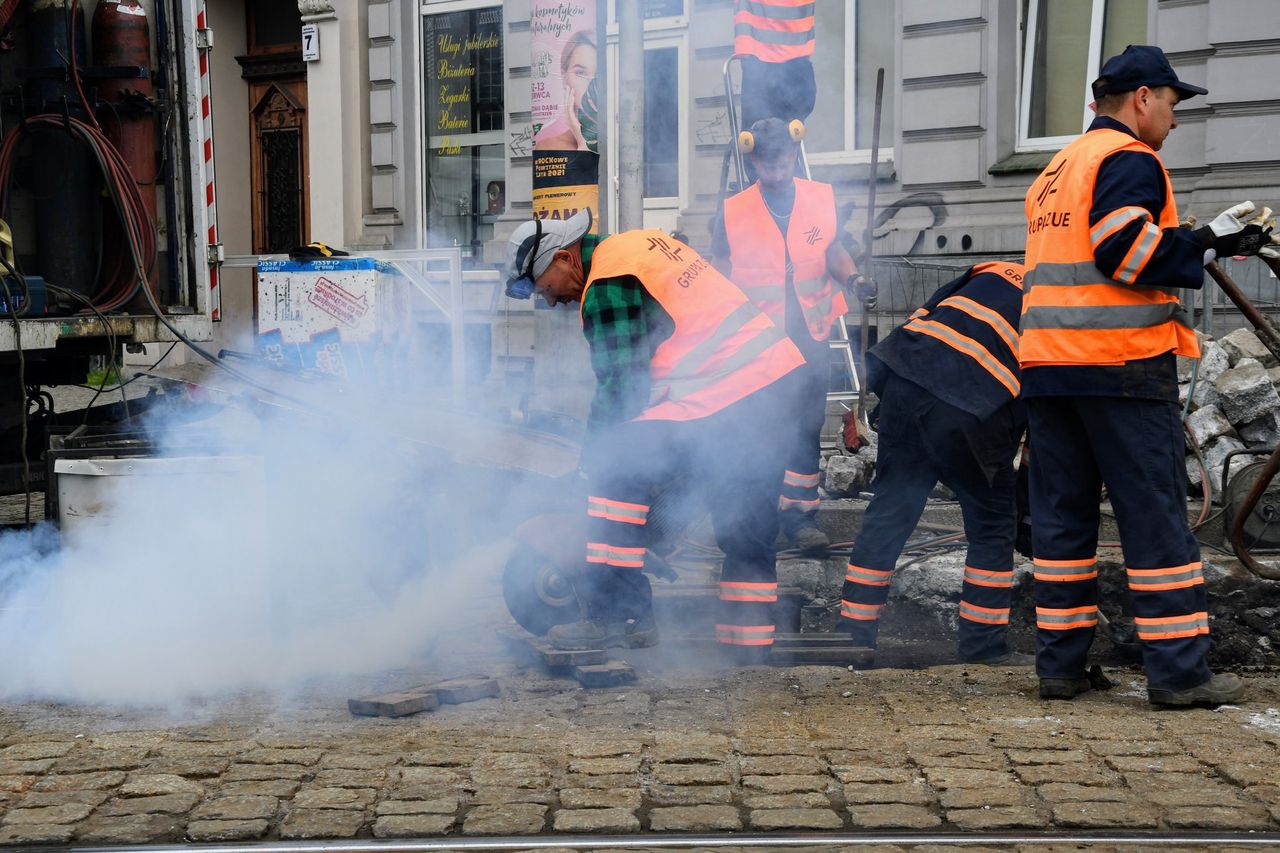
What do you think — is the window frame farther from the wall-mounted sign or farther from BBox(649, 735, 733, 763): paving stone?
BBox(649, 735, 733, 763): paving stone

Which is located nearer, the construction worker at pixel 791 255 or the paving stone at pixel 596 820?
the paving stone at pixel 596 820

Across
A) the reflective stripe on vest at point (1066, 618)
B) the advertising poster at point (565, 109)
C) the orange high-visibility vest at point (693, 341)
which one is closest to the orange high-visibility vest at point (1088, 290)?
the reflective stripe on vest at point (1066, 618)

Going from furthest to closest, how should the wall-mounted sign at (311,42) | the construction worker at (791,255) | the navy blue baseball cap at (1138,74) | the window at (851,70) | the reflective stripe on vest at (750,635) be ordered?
1. the wall-mounted sign at (311,42)
2. the window at (851,70)
3. the construction worker at (791,255)
4. the reflective stripe on vest at (750,635)
5. the navy blue baseball cap at (1138,74)

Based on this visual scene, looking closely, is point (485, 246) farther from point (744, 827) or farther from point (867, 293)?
point (744, 827)

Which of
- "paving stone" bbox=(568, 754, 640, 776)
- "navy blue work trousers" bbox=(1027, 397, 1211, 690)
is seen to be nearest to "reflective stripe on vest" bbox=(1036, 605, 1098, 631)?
"navy blue work trousers" bbox=(1027, 397, 1211, 690)

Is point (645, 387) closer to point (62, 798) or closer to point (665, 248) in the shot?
point (665, 248)

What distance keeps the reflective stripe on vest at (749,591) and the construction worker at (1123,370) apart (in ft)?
3.04

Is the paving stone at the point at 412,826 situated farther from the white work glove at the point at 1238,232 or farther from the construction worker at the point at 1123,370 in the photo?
the white work glove at the point at 1238,232

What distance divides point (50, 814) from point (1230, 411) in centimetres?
628

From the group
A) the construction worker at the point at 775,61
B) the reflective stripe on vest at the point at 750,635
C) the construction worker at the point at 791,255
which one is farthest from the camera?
the construction worker at the point at 775,61

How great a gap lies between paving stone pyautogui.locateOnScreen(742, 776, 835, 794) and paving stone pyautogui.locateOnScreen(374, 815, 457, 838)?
734mm

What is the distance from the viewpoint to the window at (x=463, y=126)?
41.8 ft

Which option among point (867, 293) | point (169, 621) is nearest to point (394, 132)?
point (867, 293)

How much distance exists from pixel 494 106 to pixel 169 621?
29.5ft
